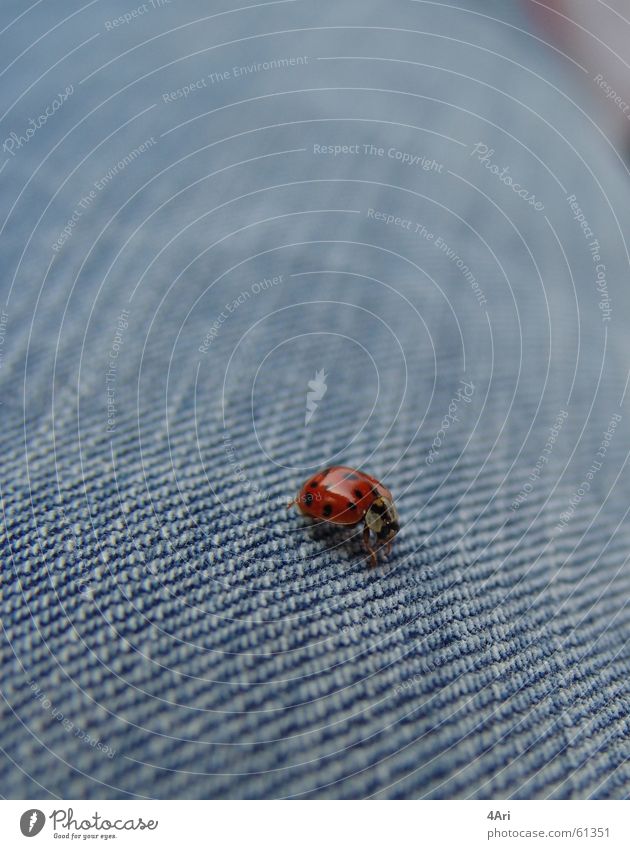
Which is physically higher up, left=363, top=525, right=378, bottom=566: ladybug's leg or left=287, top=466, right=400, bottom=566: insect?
left=287, top=466, right=400, bottom=566: insect

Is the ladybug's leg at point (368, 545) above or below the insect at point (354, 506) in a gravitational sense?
below

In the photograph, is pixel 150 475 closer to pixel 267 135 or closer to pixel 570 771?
pixel 570 771

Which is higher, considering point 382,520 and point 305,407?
point 305,407

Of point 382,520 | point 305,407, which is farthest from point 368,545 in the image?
point 305,407

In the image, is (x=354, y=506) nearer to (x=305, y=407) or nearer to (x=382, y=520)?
(x=382, y=520)

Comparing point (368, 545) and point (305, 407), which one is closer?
point (368, 545)
